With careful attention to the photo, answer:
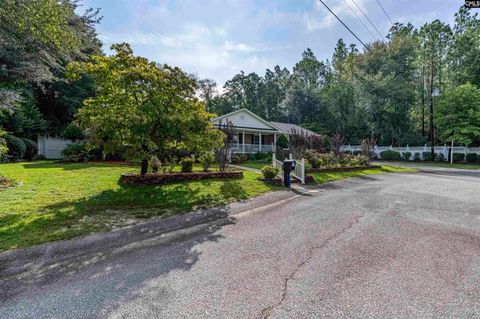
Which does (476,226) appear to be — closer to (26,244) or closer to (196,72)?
(26,244)

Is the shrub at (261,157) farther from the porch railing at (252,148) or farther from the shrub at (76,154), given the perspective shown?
the shrub at (76,154)

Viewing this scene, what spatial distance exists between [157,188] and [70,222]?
324 centimetres

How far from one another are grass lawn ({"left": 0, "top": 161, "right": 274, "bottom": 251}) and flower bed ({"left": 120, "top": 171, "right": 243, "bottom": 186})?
347 millimetres

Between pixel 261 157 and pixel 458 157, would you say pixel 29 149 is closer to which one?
pixel 261 157

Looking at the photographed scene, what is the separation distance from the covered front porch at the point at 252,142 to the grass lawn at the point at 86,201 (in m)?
13.0

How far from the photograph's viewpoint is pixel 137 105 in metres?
7.30

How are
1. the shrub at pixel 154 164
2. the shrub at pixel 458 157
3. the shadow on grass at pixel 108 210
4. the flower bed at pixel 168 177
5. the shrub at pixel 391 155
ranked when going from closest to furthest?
the shadow on grass at pixel 108 210
the flower bed at pixel 168 177
the shrub at pixel 154 164
the shrub at pixel 458 157
the shrub at pixel 391 155

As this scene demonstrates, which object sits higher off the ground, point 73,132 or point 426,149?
point 73,132

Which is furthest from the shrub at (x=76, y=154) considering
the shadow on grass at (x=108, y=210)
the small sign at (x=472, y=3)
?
the small sign at (x=472, y=3)

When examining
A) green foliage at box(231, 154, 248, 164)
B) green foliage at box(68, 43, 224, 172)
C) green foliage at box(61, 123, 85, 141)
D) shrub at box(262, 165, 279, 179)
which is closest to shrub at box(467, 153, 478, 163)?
green foliage at box(231, 154, 248, 164)

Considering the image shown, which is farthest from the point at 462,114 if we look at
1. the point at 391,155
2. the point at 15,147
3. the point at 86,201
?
the point at 15,147

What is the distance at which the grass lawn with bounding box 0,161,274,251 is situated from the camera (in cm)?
455

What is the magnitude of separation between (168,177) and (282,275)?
657 centimetres

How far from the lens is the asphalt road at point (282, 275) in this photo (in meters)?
2.54
